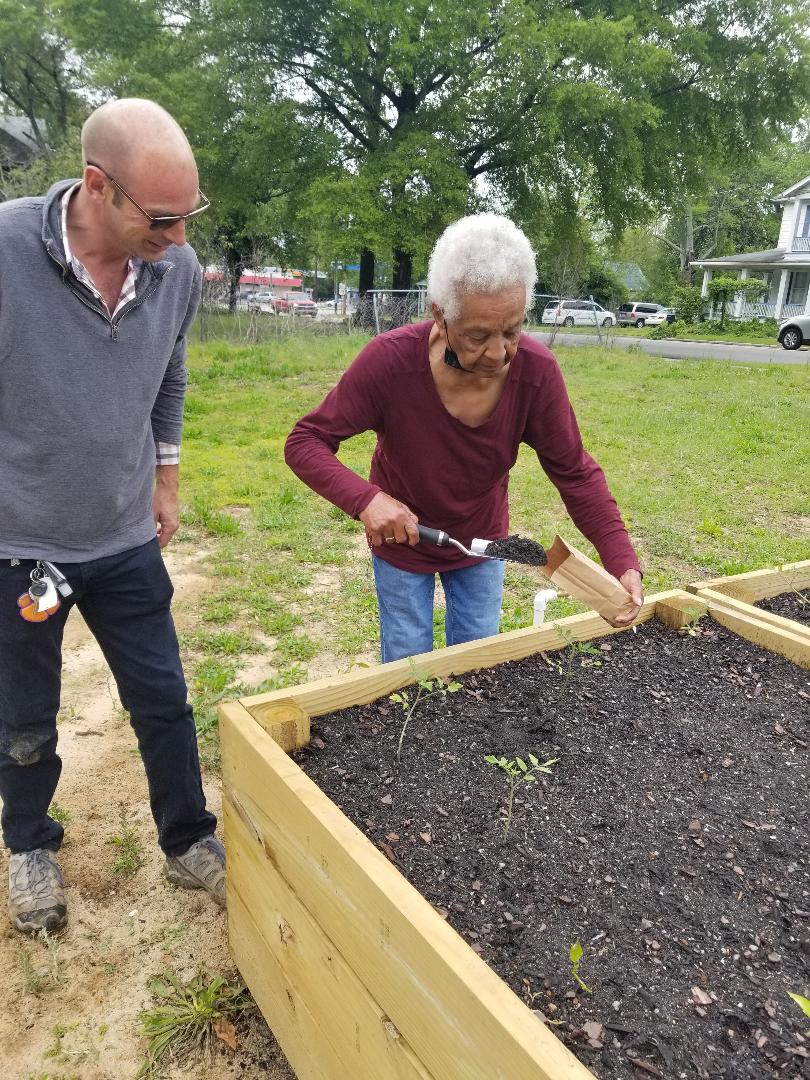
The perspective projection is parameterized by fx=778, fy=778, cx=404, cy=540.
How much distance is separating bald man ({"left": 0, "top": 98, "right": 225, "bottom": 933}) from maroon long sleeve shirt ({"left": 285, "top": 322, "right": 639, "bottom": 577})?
456mm

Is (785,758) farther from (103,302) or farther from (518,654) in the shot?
(103,302)

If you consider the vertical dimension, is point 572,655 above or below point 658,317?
below

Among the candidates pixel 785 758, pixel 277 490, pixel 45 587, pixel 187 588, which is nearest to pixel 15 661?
pixel 45 587

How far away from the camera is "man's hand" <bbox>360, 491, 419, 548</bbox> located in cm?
193

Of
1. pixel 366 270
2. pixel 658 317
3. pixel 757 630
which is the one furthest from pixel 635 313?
pixel 757 630

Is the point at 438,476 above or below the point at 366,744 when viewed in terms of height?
above

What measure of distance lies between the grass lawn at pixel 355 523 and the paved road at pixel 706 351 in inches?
249

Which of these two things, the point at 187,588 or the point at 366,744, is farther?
the point at 187,588

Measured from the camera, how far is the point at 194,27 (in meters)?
20.5

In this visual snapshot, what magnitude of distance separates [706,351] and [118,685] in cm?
2186

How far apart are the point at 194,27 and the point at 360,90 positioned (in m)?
4.58

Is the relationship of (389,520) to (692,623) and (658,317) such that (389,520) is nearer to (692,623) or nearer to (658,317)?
(692,623)

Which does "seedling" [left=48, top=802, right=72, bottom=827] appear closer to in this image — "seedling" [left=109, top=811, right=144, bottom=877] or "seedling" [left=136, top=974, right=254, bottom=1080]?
"seedling" [left=109, top=811, right=144, bottom=877]

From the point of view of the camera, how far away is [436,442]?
7.15 ft
